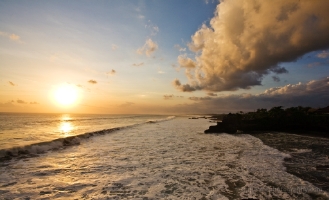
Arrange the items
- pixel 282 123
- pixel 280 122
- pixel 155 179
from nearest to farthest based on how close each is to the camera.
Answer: pixel 155 179
pixel 282 123
pixel 280 122

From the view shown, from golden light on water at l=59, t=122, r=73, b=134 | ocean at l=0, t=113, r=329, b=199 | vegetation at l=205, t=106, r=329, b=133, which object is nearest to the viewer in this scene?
ocean at l=0, t=113, r=329, b=199

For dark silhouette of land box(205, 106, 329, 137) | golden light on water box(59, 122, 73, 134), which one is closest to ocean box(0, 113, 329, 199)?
dark silhouette of land box(205, 106, 329, 137)

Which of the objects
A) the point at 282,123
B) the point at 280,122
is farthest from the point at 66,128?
the point at 282,123

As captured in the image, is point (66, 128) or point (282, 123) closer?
point (282, 123)

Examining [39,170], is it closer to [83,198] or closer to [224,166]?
[83,198]

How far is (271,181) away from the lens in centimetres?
819

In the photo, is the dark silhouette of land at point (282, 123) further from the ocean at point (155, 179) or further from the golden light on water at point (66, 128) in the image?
the golden light on water at point (66, 128)

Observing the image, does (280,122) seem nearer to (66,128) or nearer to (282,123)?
(282,123)

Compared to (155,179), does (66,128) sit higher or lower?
lower

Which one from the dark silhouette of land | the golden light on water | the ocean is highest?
the dark silhouette of land

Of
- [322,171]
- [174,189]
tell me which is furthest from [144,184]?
[322,171]

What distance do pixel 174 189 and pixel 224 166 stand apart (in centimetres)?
456

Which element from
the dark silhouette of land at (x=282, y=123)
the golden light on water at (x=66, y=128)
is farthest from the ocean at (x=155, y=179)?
the golden light on water at (x=66, y=128)

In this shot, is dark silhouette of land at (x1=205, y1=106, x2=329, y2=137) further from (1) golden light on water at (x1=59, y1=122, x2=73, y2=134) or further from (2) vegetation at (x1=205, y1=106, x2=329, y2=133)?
(1) golden light on water at (x1=59, y1=122, x2=73, y2=134)
